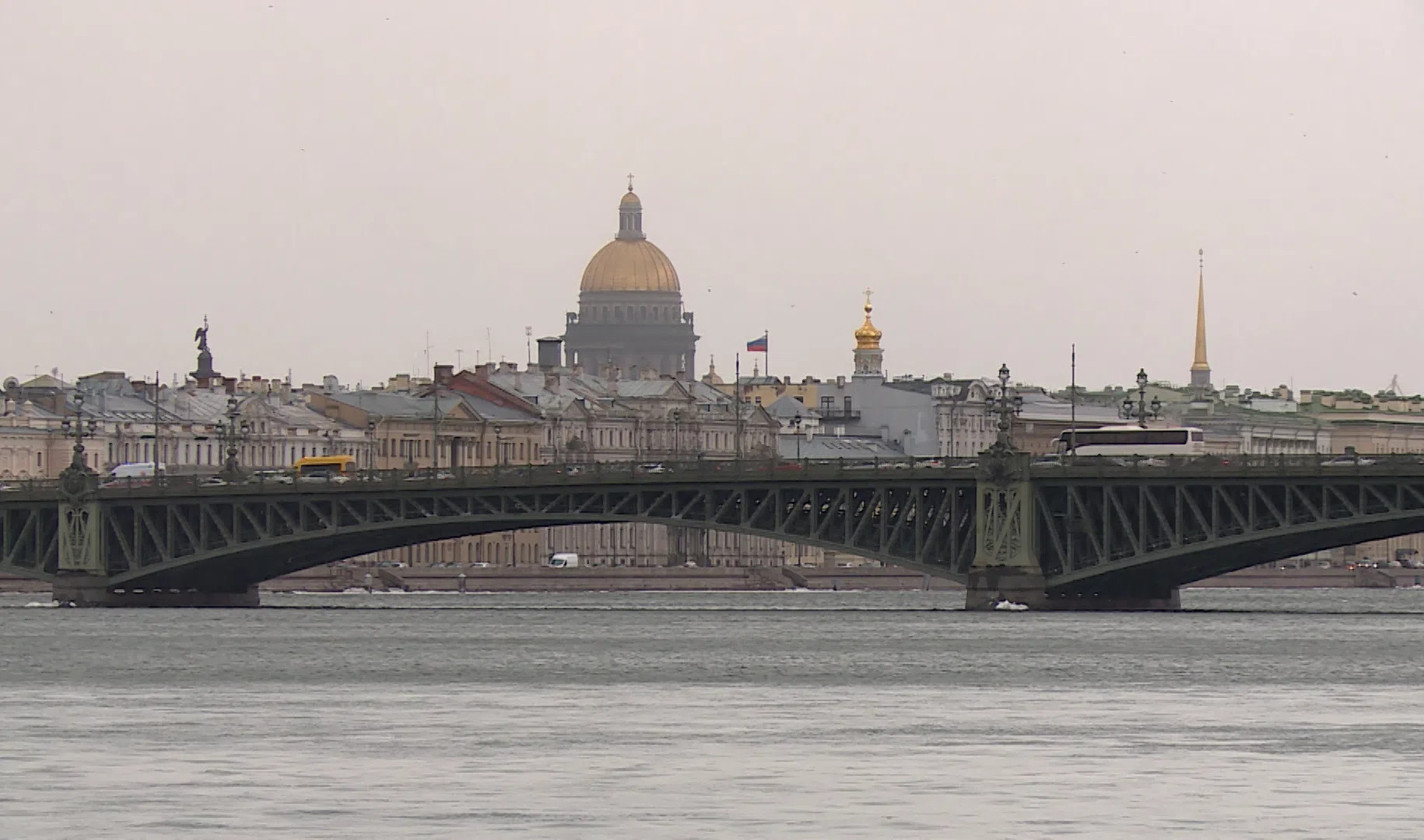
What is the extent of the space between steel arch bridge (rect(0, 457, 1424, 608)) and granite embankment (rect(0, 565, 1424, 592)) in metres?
25.3

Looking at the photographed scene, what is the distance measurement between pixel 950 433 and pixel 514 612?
305ft

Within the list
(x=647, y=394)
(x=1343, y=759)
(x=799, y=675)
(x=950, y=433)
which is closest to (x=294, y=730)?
(x=1343, y=759)

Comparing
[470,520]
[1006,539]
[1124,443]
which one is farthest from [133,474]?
[1006,539]

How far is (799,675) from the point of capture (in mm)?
58969

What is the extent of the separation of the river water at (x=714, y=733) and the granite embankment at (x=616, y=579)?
181 feet

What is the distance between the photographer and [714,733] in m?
42.8

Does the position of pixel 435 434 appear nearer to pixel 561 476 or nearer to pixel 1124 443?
pixel 1124 443

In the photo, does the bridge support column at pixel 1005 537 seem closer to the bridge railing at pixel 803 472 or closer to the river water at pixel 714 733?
the bridge railing at pixel 803 472

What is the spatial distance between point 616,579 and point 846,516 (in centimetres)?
5124

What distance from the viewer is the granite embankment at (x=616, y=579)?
13625 centimetres

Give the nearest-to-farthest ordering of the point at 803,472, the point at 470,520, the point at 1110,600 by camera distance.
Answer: the point at 803,472 → the point at 470,520 → the point at 1110,600

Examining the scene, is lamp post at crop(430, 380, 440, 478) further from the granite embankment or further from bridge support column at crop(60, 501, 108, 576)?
bridge support column at crop(60, 501, 108, 576)

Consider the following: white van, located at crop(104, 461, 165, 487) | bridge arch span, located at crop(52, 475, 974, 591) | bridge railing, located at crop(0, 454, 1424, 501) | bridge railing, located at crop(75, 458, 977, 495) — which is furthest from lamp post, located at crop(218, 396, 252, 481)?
bridge railing, located at crop(0, 454, 1424, 501)

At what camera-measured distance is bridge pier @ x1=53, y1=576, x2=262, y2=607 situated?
97.9 metres
